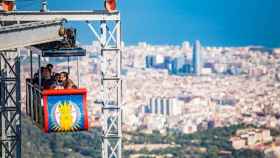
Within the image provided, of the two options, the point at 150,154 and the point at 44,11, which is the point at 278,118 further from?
the point at 44,11

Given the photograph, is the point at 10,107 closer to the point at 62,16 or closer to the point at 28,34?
the point at 62,16

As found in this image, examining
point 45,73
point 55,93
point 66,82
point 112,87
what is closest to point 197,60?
point 112,87

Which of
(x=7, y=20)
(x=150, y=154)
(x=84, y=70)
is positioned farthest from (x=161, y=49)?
(x=7, y=20)

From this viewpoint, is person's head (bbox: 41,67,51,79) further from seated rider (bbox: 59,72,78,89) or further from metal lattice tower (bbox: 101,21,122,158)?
metal lattice tower (bbox: 101,21,122,158)

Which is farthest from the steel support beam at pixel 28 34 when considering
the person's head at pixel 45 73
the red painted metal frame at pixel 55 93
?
the person's head at pixel 45 73

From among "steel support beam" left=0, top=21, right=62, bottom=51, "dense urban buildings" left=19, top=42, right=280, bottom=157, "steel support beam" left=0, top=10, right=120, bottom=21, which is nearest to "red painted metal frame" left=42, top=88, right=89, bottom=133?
"steel support beam" left=0, top=21, right=62, bottom=51
